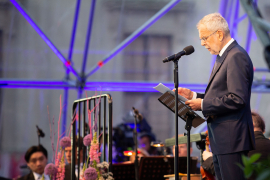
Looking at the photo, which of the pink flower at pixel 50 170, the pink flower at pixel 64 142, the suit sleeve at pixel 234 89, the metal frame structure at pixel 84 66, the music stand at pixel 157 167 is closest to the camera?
the suit sleeve at pixel 234 89

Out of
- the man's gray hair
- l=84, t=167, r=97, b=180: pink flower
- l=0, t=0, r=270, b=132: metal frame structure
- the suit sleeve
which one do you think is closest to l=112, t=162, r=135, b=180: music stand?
l=84, t=167, r=97, b=180: pink flower

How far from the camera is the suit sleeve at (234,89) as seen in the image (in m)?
2.00

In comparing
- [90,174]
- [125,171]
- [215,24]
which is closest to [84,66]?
[125,171]

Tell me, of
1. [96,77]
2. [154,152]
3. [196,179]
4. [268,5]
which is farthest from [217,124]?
[268,5]

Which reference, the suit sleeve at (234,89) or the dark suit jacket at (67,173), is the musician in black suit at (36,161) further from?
the suit sleeve at (234,89)

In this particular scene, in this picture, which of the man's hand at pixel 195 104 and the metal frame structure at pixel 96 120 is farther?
the metal frame structure at pixel 96 120

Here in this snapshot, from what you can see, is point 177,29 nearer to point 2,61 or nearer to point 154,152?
point 154,152

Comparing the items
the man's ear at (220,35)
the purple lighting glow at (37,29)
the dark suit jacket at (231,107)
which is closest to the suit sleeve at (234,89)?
the dark suit jacket at (231,107)

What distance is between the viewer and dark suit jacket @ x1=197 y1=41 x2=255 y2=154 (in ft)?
6.58

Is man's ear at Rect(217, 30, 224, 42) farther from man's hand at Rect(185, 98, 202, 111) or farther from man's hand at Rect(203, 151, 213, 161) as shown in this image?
man's hand at Rect(203, 151, 213, 161)

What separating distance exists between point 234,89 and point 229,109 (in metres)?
0.12

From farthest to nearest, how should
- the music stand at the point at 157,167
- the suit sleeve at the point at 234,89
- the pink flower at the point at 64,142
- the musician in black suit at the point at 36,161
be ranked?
the musician in black suit at the point at 36,161 → the music stand at the point at 157,167 → the pink flower at the point at 64,142 → the suit sleeve at the point at 234,89

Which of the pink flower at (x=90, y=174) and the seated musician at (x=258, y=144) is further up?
the seated musician at (x=258, y=144)

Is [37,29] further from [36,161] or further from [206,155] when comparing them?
[206,155]
